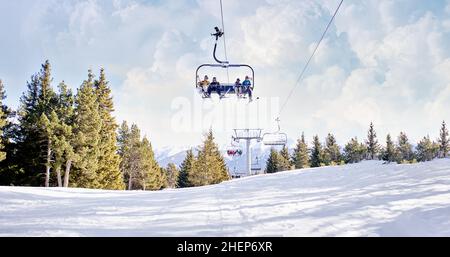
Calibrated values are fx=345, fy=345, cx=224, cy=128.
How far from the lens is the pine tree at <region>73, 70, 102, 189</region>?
34250 millimetres

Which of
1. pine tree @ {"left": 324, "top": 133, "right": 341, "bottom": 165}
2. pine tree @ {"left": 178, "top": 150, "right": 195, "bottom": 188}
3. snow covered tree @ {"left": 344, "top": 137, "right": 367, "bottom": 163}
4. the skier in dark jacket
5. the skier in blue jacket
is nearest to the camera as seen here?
the skier in blue jacket

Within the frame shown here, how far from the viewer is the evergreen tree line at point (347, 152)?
7300 cm

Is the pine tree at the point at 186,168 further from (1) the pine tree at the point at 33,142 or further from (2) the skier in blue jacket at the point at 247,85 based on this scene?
(2) the skier in blue jacket at the point at 247,85

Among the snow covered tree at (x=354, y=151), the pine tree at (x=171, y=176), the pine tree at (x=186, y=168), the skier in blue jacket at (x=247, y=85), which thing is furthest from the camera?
the pine tree at (x=171, y=176)

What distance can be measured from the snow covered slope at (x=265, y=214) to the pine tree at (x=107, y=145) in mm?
28786

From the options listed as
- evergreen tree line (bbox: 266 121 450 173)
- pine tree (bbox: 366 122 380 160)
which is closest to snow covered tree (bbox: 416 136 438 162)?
evergreen tree line (bbox: 266 121 450 173)

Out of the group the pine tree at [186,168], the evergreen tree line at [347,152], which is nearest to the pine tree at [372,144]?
the evergreen tree line at [347,152]

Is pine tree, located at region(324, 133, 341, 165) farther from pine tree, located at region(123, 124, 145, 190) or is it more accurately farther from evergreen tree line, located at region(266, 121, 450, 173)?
pine tree, located at region(123, 124, 145, 190)

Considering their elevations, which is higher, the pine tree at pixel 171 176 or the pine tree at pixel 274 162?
the pine tree at pixel 274 162

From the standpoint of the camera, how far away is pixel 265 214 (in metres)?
8.31

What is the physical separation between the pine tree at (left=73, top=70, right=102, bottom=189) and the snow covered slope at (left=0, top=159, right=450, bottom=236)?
2317 cm

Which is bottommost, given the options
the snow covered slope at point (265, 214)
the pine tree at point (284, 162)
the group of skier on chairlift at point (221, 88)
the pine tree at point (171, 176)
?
the pine tree at point (171, 176)
